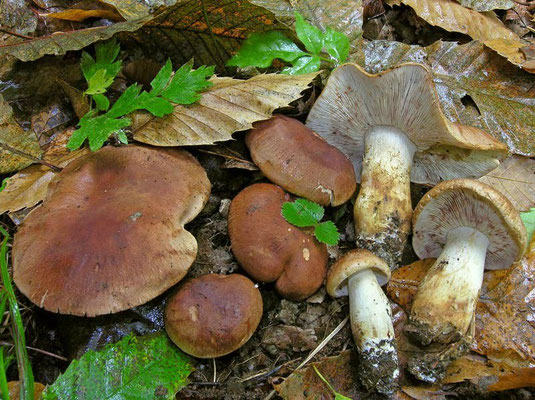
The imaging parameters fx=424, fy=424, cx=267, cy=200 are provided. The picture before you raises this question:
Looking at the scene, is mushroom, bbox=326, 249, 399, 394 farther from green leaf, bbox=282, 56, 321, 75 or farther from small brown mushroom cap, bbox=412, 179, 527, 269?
green leaf, bbox=282, 56, 321, 75

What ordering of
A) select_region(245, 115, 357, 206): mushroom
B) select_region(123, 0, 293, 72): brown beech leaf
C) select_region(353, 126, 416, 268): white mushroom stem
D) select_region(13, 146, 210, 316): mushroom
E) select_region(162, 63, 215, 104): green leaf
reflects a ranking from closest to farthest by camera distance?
1. select_region(13, 146, 210, 316): mushroom
2. select_region(162, 63, 215, 104): green leaf
3. select_region(245, 115, 357, 206): mushroom
4. select_region(353, 126, 416, 268): white mushroom stem
5. select_region(123, 0, 293, 72): brown beech leaf

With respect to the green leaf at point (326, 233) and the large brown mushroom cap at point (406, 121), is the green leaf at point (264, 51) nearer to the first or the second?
the large brown mushroom cap at point (406, 121)

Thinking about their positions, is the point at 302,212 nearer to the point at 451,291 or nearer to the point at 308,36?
the point at 451,291

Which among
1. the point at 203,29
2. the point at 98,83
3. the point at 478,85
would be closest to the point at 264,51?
the point at 203,29

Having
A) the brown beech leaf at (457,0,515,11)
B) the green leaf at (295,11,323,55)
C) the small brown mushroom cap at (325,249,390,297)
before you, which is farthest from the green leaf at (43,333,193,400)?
the brown beech leaf at (457,0,515,11)

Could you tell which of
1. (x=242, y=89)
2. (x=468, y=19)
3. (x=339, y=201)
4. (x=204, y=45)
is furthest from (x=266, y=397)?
(x=468, y=19)

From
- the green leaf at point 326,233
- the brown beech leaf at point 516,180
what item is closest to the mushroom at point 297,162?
the green leaf at point 326,233
